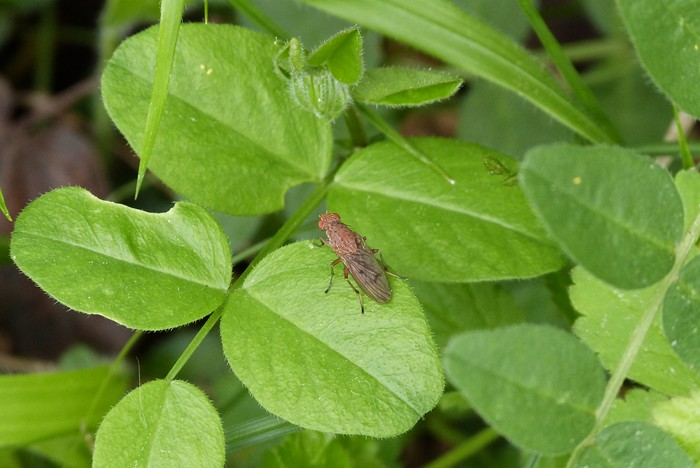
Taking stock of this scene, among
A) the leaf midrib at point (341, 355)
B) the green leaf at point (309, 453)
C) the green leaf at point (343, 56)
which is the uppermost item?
the green leaf at point (343, 56)

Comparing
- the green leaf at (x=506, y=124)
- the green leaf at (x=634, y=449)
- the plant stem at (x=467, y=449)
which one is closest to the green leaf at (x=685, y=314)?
the green leaf at (x=634, y=449)

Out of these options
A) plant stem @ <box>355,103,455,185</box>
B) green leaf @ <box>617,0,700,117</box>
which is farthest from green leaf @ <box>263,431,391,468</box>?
green leaf @ <box>617,0,700,117</box>

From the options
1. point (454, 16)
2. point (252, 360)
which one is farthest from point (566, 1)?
point (252, 360)

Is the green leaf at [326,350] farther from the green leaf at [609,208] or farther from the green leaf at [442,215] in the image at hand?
the green leaf at [609,208]

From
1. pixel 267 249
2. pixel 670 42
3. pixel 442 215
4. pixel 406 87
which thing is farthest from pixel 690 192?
pixel 267 249

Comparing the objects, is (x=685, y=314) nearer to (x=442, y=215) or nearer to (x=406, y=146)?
(x=442, y=215)

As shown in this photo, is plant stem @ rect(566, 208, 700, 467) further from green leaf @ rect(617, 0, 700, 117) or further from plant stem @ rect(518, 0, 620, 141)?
plant stem @ rect(518, 0, 620, 141)
